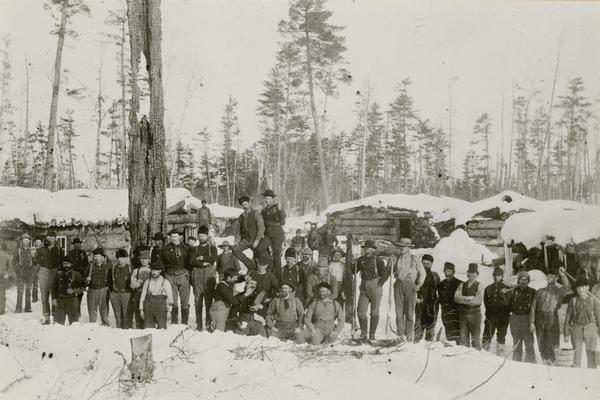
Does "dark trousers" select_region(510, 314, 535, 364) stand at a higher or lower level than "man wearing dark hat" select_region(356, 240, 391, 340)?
lower

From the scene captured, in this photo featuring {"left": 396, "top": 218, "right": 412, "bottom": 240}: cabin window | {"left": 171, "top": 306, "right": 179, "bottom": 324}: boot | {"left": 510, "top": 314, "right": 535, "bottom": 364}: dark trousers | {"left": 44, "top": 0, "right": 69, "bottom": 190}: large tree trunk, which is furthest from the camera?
{"left": 396, "top": 218, "right": 412, "bottom": 240}: cabin window

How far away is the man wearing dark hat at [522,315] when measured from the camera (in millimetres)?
7871

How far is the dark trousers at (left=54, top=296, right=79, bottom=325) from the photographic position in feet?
29.7

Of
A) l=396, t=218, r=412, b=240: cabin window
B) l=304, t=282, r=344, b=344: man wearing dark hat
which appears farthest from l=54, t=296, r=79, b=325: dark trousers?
l=396, t=218, r=412, b=240: cabin window

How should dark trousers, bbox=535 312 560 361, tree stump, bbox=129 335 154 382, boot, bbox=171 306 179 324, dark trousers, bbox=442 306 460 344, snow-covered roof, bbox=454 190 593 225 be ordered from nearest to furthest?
tree stump, bbox=129 335 154 382 < dark trousers, bbox=535 312 560 361 < dark trousers, bbox=442 306 460 344 < boot, bbox=171 306 179 324 < snow-covered roof, bbox=454 190 593 225

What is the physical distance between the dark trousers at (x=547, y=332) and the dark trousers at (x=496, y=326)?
45 cm

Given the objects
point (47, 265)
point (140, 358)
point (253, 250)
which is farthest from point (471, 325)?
point (47, 265)

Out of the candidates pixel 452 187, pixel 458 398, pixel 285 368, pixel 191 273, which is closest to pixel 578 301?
pixel 458 398

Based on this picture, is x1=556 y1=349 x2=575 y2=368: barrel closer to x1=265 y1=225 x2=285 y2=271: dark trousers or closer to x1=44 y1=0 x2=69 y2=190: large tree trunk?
x1=265 y1=225 x2=285 y2=271: dark trousers

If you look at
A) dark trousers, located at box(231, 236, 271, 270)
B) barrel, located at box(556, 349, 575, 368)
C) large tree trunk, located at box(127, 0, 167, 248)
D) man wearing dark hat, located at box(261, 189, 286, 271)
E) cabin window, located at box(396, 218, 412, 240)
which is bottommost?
barrel, located at box(556, 349, 575, 368)

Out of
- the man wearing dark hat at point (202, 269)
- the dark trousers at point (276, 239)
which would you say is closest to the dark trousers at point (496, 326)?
the dark trousers at point (276, 239)

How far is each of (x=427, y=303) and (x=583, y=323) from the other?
225 centimetres

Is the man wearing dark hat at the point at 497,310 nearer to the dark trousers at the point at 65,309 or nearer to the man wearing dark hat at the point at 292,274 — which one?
the man wearing dark hat at the point at 292,274

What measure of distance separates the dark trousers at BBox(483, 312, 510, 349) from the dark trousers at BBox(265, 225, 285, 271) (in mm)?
3516
